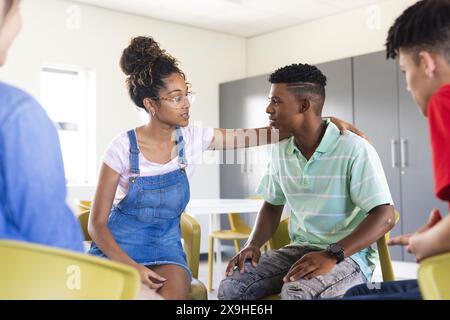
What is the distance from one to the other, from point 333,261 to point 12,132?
0.84 meters

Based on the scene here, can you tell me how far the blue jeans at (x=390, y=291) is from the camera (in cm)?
76

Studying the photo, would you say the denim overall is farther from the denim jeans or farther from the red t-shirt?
the red t-shirt

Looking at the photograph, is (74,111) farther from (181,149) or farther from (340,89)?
(181,149)

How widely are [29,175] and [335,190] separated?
2.91ft

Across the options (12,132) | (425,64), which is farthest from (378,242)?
(12,132)

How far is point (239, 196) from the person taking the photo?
4.50 meters

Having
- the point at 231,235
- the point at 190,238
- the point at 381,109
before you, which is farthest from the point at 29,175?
the point at 381,109

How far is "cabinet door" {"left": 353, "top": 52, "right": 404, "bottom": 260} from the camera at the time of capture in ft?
11.1

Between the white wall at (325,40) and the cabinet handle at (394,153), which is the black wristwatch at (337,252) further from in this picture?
the white wall at (325,40)

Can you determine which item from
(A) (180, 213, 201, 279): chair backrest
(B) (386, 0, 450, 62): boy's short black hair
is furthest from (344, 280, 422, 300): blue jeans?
(A) (180, 213, 201, 279): chair backrest

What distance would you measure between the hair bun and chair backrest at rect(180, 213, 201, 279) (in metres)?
0.48

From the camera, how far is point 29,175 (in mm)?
660

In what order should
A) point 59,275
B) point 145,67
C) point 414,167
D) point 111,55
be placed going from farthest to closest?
point 111,55
point 414,167
point 145,67
point 59,275

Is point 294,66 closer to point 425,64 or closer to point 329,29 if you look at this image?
point 425,64
